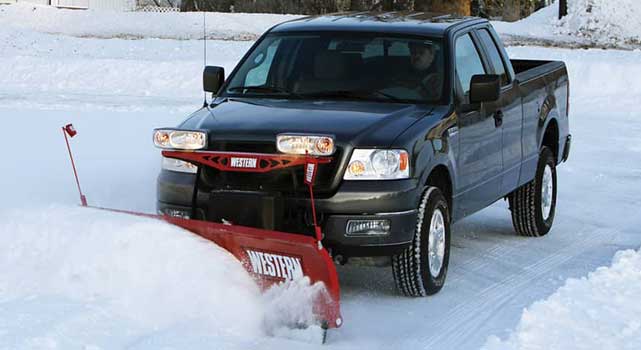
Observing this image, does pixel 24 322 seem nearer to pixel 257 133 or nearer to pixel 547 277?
pixel 257 133

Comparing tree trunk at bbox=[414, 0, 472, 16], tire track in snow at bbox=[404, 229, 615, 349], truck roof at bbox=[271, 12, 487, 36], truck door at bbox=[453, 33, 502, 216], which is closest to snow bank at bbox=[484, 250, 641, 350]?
tire track in snow at bbox=[404, 229, 615, 349]

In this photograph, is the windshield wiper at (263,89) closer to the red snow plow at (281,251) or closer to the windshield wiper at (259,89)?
the windshield wiper at (259,89)

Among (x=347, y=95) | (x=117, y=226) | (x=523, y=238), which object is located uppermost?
(x=347, y=95)

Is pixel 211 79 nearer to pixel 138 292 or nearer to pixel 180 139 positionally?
pixel 180 139

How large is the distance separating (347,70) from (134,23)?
1082 inches

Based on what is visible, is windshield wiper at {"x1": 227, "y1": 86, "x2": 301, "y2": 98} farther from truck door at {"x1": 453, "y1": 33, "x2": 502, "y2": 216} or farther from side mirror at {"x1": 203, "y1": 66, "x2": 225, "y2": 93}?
truck door at {"x1": 453, "y1": 33, "x2": 502, "y2": 216}

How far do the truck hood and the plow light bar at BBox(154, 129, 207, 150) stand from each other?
0.29 feet

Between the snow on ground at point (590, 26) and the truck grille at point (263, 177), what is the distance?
25.0m

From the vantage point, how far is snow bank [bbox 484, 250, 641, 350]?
6496 mm

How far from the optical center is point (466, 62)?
8852 mm

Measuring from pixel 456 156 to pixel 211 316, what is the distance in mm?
2095

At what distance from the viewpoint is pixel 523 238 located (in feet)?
Result: 33.0

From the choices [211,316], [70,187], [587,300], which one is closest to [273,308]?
[211,316]

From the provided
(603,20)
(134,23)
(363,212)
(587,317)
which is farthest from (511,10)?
(587,317)
